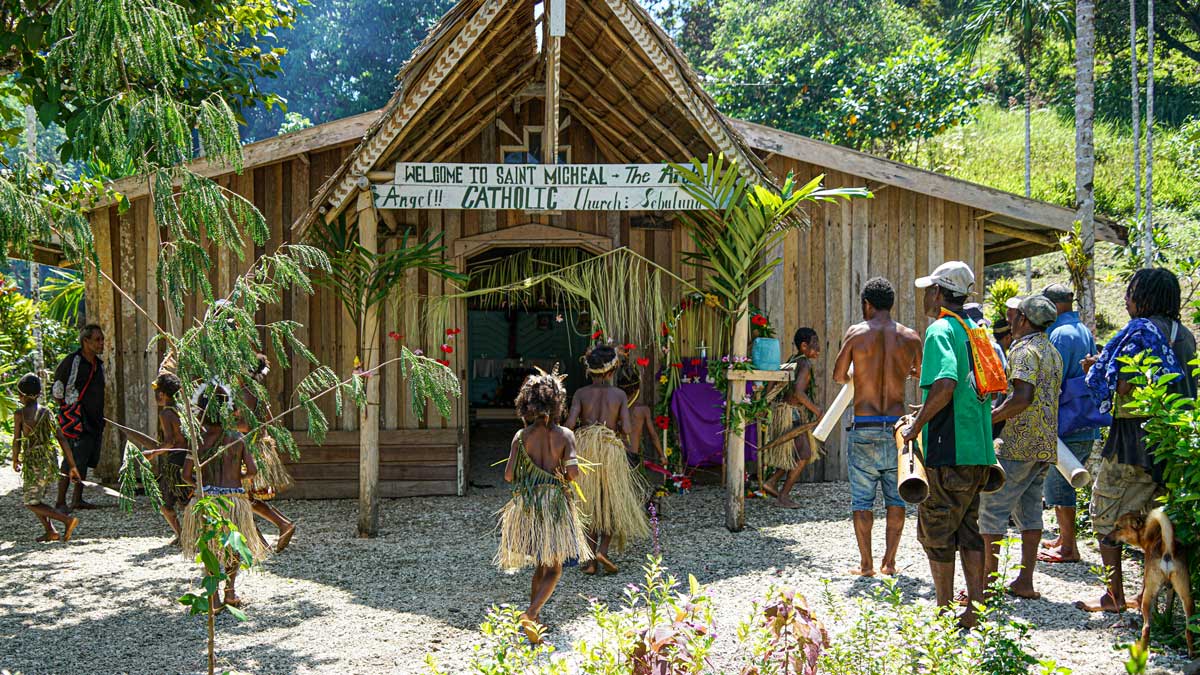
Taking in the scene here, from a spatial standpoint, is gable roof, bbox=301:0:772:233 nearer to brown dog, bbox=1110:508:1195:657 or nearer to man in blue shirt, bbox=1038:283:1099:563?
man in blue shirt, bbox=1038:283:1099:563

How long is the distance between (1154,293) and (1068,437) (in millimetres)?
1342

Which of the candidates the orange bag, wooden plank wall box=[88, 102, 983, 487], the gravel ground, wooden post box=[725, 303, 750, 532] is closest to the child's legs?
the gravel ground

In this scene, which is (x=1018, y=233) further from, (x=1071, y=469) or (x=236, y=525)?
(x=236, y=525)

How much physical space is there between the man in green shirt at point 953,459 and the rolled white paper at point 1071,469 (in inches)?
32.7

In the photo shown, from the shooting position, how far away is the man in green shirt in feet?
16.1

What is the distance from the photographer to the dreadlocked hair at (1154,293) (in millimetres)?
5133

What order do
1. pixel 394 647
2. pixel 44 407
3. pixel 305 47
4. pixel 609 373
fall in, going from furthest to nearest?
pixel 305 47
pixel 44 407
pixel 609 373
pixel 394 647

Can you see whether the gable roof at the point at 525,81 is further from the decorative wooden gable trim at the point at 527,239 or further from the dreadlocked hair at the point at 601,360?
the dreadlocked hair at the point at 601,360

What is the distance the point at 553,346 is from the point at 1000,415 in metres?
12.1

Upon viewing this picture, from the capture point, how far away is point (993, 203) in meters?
9.23

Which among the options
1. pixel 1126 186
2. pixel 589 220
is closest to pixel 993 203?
pixel 589 220

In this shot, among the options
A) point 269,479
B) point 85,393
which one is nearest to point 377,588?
point 269,479

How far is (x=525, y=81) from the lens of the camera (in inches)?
359

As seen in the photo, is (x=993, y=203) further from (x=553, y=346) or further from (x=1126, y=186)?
(x=1126, y=186)
